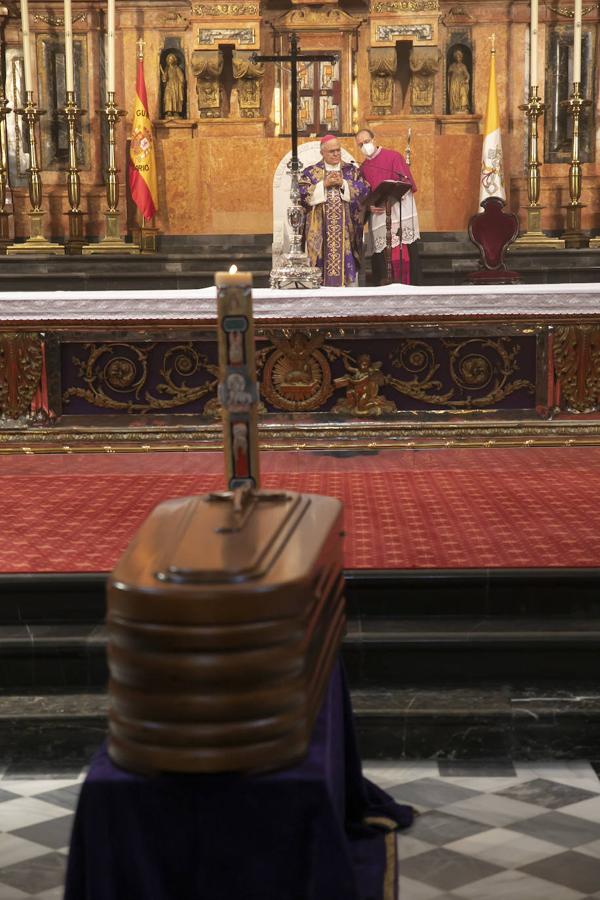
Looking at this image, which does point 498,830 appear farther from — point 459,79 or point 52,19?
point 52,19

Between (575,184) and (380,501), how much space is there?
521 centimetres

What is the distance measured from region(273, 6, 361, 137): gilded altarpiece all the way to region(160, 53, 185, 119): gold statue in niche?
2.79 ft

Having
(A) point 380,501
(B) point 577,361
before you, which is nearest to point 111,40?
(B) point 577,361

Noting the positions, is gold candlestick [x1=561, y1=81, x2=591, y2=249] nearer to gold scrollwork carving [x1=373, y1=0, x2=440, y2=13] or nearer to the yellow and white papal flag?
the yellow and white papal flag

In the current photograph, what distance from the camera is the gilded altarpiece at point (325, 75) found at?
11.0 meters

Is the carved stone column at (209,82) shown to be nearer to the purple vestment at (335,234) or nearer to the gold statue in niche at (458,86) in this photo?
the gold statue in niche at (458,86)

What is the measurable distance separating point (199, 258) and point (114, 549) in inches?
223

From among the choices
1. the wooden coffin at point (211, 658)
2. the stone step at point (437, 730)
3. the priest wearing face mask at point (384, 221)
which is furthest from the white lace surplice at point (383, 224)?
the wooden coffin at point (211, 658)

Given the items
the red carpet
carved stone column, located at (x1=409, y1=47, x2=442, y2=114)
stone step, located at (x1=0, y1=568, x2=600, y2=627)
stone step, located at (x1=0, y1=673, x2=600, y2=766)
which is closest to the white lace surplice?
the red carpet

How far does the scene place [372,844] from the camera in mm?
3180

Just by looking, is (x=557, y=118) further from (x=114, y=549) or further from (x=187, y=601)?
(x=187, y=601)

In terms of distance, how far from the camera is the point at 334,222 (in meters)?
8.57

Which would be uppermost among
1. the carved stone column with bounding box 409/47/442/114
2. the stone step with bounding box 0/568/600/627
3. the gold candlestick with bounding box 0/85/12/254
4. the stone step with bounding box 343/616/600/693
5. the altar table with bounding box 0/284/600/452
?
the carved stone column with bounding box 409/47/442/114

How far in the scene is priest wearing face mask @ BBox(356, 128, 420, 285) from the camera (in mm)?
8523
